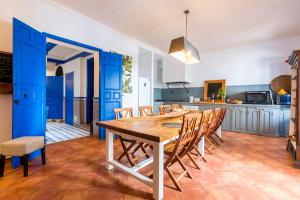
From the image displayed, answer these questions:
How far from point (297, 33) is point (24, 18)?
6.35 meters

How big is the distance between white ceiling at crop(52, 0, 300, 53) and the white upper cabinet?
1.50 metres

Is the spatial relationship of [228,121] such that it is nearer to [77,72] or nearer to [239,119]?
[239,119]

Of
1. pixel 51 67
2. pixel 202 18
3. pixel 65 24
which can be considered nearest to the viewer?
pixel 65 24

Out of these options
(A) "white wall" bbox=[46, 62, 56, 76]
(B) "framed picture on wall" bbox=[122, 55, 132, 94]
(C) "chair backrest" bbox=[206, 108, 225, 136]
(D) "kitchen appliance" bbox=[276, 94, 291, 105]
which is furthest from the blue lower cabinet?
(A) "white wall" bbox=[46, 62, 56, 76]

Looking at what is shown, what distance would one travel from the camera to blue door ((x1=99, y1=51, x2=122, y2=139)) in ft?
13.0

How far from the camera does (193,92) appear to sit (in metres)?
6.34

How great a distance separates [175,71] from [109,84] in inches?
124

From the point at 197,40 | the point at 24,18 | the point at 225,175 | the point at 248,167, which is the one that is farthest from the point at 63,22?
the point at 248,167

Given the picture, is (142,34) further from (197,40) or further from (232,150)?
(232,150)

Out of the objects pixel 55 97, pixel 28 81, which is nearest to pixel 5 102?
pixel 28 81

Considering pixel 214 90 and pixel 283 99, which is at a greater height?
pixel 214 90

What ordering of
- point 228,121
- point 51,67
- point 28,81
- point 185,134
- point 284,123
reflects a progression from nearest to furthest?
point 185,134 → point 28,81 → point 284,123 → point 228,121 → point 51,67

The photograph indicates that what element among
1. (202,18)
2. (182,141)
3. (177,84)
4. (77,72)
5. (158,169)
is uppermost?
(202,18)

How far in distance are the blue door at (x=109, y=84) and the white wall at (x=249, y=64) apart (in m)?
3.37
